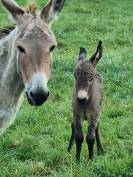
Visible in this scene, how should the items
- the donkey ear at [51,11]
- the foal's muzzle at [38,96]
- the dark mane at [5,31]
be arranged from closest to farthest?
the foal's muzzle at [38,96], the donkey ear at [51,11], the dark mane at [5,31]

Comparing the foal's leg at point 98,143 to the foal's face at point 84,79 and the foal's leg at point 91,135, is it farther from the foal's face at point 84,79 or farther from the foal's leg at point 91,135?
the foal's face at point 84,79

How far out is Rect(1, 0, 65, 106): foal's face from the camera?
183 inches

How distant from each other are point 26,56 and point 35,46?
127 mm

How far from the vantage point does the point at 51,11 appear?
534 centimetres

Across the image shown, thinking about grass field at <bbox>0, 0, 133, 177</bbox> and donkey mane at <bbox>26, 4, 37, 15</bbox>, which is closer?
donkey mane at <bbox>26, 4, 37, 15</bbox>

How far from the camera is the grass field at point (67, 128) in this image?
6262 mm

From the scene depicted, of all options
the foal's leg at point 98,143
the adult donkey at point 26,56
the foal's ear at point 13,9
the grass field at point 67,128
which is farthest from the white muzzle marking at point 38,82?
the foal's leg at point 98,143

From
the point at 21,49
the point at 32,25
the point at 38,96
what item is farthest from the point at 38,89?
the point at 32,25

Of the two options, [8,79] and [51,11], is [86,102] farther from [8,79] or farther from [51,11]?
[51,11]

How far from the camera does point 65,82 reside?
10414 millimetres

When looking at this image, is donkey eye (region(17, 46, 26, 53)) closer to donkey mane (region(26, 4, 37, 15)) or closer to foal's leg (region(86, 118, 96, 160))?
donkey mane (region(26, 4, 37, 15))

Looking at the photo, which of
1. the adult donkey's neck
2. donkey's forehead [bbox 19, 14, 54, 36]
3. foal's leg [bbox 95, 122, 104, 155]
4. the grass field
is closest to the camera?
donkey's forehead [bbox 19, 14, 54, 36]

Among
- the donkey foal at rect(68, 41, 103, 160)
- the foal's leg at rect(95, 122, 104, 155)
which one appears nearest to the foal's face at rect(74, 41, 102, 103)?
the donkey foal at rect(68, 41, 103, 160)

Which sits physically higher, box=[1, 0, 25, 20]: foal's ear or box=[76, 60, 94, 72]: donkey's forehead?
box=[1, 0, 25, 20]: foal's ear
